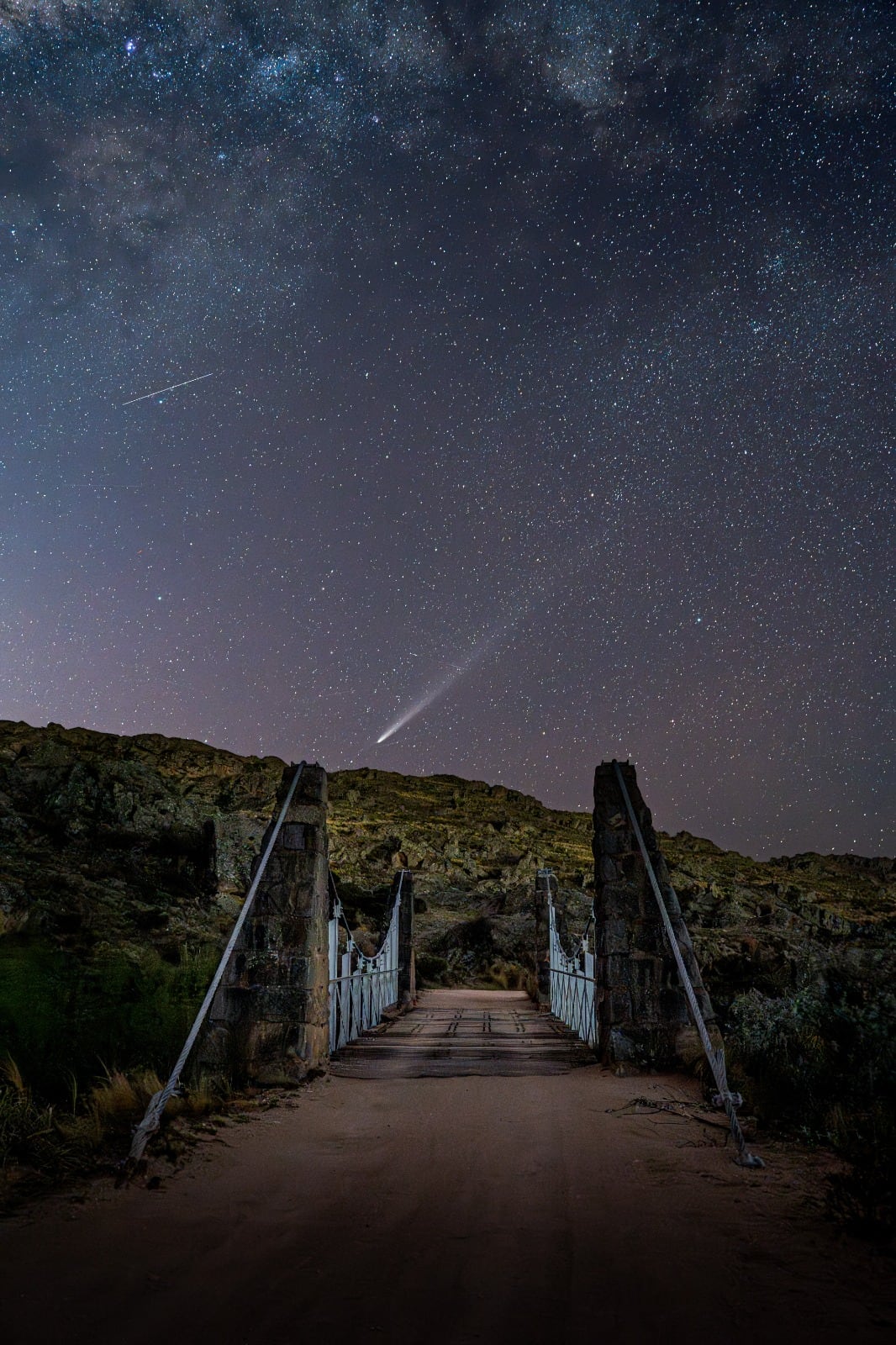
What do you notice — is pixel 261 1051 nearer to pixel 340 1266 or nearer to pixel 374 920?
pixel 340 1266

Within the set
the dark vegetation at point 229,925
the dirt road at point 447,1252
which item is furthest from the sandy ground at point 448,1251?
the dark vegetation at point 229,925

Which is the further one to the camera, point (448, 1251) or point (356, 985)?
point (356, 985)

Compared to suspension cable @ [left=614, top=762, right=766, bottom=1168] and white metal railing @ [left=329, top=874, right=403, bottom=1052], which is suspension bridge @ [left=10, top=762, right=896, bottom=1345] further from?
white metal railing @ [left=329, top=874, right=403, bottom=1052]

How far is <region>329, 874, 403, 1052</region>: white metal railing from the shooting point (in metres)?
9.30

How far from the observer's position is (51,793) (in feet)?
80.3

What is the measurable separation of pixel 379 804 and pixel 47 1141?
158ft

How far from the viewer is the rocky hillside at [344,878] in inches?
617

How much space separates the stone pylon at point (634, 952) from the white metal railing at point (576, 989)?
1451 mm

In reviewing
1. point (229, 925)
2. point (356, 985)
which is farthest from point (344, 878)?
point (356, 985)

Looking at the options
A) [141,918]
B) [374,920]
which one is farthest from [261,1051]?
[374,920]

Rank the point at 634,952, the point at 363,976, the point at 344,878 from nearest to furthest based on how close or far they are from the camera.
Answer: the point at 634,952 → the point at 363,976 → the point at 344,878

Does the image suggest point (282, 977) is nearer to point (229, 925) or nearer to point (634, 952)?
point (634, 952)

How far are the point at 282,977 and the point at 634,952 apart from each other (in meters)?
3.87

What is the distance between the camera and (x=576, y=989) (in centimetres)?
1181
